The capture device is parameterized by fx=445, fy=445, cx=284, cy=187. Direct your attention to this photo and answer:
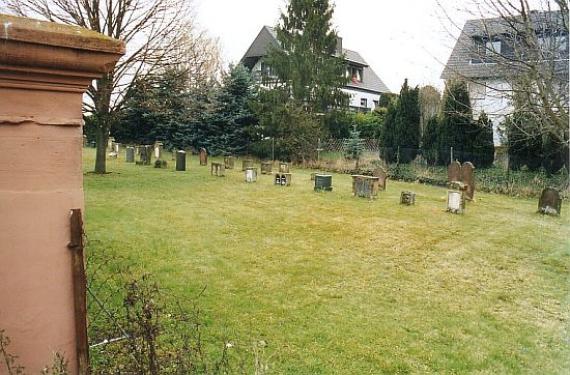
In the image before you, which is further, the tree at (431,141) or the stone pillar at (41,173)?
the tree at (431,141)

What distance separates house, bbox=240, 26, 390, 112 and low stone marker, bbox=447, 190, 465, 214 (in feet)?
91.4

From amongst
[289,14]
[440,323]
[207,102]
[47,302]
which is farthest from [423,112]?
[47,302]

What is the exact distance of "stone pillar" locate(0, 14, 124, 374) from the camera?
1986mm

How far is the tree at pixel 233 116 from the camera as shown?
27953 mm

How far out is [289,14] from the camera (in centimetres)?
2714

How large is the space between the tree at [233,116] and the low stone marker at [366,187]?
47.7 feet

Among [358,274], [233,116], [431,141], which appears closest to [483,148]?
[431,141]

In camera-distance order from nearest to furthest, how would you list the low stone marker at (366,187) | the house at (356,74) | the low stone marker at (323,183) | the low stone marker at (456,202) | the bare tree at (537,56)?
the bare tree at (537,56), the low stone marker at (456,202), the low stone marker at (366,187), the low stone marker at (323,183), the house at (356,74)

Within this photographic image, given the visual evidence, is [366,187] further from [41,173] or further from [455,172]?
[41,173]

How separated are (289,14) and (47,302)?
89.7ft

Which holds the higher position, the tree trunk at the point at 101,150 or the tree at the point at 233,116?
the tree at the point at 233,116

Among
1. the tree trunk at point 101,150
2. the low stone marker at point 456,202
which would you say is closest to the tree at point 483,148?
the low stone marker at point 456,202

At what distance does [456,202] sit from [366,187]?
9.27 ft

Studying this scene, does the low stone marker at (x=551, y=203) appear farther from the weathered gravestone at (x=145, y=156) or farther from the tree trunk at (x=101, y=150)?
the weathered gravestone at (x=145, y=156)
